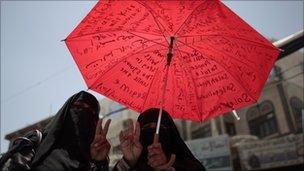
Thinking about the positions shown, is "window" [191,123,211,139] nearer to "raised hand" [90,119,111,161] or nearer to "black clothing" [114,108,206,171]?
"black clothing" [114,108,206,171]

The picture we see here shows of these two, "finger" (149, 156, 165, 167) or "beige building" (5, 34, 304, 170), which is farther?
"beige building" (5, 34, 304, 170)

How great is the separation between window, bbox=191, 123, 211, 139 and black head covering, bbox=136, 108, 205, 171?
2151 centimetres

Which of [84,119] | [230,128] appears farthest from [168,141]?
[230,128]

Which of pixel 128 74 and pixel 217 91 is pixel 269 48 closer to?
pixel 217 91

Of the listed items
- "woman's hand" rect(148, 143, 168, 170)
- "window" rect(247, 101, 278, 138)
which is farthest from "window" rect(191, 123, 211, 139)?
"woman's hand" rect(148, 143, 168, 170)

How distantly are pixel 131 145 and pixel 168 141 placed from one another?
45 cm

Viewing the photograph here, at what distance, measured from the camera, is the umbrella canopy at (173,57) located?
2475mm

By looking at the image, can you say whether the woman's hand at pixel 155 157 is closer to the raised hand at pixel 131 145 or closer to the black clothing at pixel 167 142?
the raised hand at pixel 131 145

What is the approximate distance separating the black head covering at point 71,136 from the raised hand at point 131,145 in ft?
0.84

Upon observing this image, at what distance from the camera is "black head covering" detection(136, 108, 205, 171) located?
96.2 inches

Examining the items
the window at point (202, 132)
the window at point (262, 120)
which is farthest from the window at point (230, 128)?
the window at point (262, 120)

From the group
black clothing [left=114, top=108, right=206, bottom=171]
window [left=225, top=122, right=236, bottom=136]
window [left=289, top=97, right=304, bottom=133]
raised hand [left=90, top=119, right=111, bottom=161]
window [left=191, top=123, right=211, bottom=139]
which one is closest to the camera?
raised hand [left=90, top=119, right=111, bottom=161]

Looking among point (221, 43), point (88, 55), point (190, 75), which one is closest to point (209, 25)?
point (221, 43)

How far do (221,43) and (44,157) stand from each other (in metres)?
1.57
